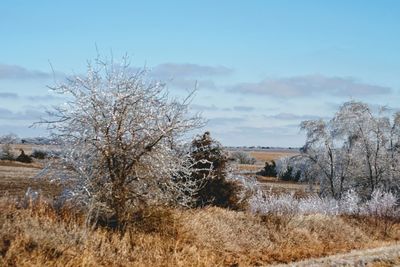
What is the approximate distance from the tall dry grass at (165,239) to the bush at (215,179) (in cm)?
325

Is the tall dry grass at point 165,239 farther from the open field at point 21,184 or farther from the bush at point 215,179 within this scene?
the open field at point 21,184

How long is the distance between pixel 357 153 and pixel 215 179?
29607mm

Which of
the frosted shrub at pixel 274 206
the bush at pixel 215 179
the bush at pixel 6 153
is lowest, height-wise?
the frosted shrub at pixel 274 206

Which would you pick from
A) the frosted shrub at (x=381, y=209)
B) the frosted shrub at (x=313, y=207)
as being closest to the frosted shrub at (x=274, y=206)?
the frosted shrub at (x=313, y=207)

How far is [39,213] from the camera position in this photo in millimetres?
15266

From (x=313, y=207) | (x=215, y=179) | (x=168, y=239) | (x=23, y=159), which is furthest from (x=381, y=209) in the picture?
(x=23, y=159)

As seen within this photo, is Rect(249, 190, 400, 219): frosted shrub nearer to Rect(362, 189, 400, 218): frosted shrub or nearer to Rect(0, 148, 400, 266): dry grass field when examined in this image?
Rect(362, 189, 400, 218): frosted shrub

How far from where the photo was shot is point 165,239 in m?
17.4

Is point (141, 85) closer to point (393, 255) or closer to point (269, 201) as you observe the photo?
point (393, 255)

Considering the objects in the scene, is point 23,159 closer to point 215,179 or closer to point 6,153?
point 6,153

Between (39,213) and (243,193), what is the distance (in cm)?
1348

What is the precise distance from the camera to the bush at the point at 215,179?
26.2 metres

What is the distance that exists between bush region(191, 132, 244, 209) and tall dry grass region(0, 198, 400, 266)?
3.25m

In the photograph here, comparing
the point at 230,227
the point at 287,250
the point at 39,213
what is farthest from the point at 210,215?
the point at 39,213
